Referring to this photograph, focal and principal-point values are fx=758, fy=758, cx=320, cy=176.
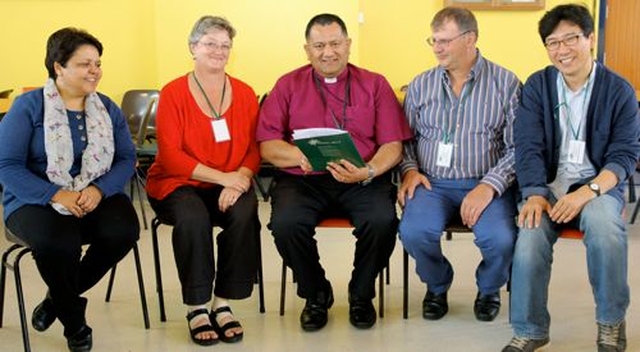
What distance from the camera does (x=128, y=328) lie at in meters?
3.14

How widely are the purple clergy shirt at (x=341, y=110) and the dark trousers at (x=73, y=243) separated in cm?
Answer: 71

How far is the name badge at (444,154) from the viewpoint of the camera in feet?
10.4

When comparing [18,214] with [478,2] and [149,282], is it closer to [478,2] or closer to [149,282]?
[149,282]

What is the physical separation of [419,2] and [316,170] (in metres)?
4.16

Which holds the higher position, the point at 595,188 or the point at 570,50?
Result: the point at 570,50

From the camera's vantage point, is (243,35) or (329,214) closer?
(329,214)

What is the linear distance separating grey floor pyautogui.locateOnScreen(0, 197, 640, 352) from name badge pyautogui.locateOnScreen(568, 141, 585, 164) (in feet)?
2.30

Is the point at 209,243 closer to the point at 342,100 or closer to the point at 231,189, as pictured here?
the point at 231,189

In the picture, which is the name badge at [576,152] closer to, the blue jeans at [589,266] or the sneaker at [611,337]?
the blue jeans at [589,266]

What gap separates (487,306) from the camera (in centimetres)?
318

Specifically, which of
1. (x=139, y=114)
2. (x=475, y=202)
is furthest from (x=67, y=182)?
(x=139, y=114)

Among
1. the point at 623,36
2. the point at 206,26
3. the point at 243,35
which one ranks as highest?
the point at 206,26

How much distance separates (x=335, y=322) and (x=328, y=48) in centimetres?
116

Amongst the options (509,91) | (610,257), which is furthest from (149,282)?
(610,257)
